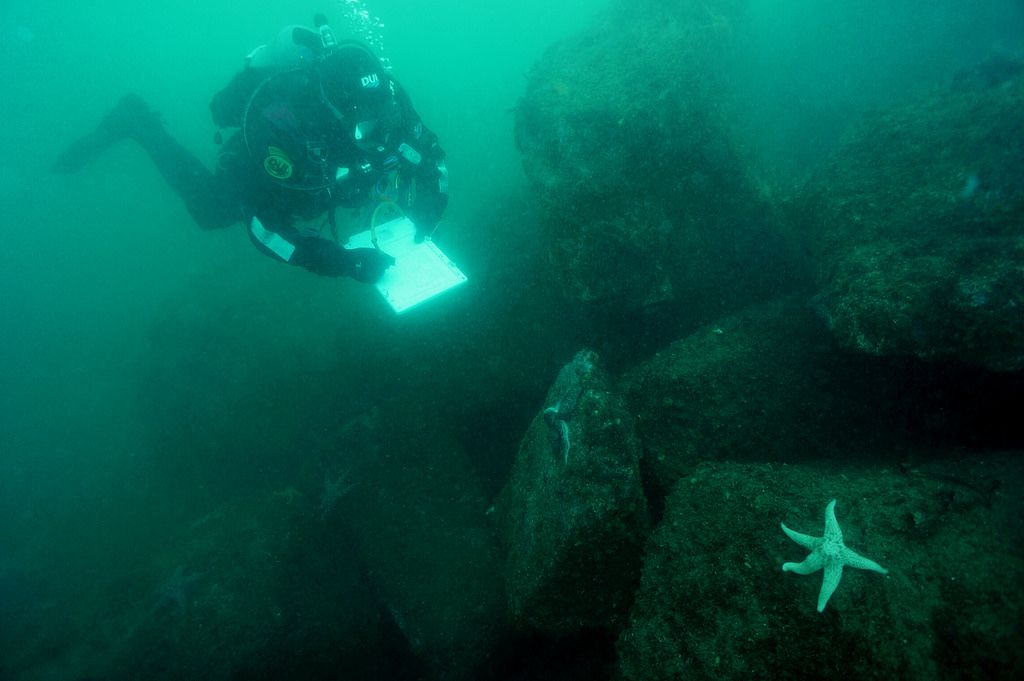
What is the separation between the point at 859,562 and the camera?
2.00 metres

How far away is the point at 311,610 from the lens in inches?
171

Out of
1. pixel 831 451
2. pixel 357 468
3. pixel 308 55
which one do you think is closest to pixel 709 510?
pixel 831 451

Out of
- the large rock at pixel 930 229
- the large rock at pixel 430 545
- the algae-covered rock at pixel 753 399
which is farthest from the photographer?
the large rock at pixel 430 545

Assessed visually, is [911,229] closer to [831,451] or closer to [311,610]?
[831,451]

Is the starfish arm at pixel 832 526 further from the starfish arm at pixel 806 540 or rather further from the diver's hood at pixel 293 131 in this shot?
the diver's hood at pixel 293 131

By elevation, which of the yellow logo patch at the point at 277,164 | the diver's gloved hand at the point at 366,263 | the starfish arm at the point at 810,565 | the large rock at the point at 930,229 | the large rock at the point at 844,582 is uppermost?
the yellow logo patch at the point at 277,164

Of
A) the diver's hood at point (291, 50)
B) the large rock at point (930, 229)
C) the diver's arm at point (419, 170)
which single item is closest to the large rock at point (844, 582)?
the large rock at point (930, 229)

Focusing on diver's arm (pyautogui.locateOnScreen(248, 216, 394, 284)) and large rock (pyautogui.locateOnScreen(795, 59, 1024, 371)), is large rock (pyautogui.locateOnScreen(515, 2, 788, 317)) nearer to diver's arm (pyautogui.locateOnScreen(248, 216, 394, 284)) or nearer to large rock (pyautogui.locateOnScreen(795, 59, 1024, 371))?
large rock (pyautogui.locateOnScreen(795, 59, 1024, 371))

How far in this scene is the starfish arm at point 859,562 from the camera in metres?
1.99

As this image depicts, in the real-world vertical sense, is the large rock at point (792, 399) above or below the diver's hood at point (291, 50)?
below

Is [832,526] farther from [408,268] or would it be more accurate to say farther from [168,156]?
[168,156]

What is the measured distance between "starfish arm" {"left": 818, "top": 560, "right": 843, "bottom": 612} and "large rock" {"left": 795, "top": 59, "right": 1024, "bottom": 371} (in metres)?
1.44

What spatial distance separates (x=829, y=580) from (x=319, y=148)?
15.3 ft

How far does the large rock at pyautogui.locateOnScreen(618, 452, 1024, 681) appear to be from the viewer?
1862mm
